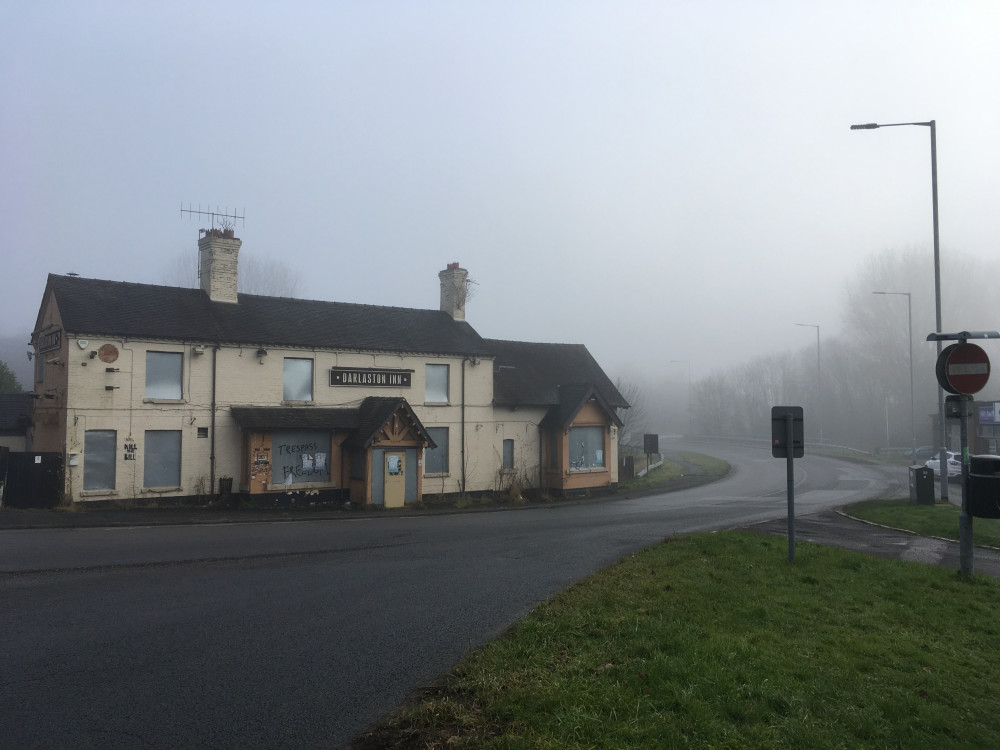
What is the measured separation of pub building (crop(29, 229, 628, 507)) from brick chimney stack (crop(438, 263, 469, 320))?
70mm

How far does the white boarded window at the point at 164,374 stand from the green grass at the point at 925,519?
69.6 feet

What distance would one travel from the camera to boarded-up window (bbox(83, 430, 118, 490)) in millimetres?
22219

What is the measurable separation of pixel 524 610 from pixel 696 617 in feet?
7.57

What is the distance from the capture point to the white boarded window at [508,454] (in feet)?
104

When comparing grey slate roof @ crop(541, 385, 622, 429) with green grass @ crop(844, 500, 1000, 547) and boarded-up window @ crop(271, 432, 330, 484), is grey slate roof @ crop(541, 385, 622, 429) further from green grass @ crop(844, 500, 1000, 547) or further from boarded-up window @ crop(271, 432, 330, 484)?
green grass @ crop(844, 500, 1000, 547)

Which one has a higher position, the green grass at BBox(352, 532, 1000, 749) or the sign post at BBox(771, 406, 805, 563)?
the sign post at BBox(771, 406, 805, 563)

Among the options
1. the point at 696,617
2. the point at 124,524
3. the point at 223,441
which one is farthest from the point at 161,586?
the point at 223,441

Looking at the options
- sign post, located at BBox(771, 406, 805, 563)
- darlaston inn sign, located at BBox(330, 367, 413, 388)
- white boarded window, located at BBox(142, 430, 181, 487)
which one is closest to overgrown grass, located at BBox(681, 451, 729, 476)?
darlaston inn sign, located at BBox(330, 367, 413, 388)

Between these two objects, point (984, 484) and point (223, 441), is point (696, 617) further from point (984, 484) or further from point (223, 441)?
point (223, 441)

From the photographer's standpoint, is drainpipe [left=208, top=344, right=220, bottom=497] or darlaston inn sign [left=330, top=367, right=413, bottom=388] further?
darlaston inn sign [left=330, top=367, right=413, bottom=388]

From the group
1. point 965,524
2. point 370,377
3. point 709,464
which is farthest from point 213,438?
point 709,464

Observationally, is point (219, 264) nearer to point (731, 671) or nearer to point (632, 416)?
point (731, 671)

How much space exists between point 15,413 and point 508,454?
19740 millimetres

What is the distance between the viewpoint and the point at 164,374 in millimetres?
23719
